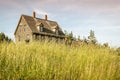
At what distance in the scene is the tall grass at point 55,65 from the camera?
205 inches

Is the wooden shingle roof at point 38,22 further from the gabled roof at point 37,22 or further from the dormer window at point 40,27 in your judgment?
the dormer window at point 40,27

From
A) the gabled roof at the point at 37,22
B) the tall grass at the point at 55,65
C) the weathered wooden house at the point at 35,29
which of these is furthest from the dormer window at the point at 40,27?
the tall grass at the point at 55,65

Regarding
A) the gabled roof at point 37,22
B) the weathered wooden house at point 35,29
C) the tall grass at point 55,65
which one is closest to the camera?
the tall grass at point 55,65

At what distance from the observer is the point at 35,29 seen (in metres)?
48.3

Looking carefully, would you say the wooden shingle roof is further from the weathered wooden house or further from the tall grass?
the tall grass

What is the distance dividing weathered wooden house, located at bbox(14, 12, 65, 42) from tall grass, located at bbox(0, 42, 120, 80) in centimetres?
3880

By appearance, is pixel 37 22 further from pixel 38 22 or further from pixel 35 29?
pixel 35 29

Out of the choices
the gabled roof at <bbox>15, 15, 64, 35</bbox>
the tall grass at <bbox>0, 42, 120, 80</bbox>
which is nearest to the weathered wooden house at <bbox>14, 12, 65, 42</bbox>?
the gabled roof at <bbox>15, 15, 64, 35</bbox>

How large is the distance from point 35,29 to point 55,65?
42762 mm

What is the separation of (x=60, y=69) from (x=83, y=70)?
27.2 inches

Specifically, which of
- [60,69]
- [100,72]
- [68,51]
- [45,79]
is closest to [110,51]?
[68,51]

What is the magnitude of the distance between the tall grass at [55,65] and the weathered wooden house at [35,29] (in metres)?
38.8

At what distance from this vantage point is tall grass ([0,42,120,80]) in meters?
5.22

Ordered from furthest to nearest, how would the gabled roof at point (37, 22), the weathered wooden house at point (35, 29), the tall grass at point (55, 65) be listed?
the gabled roof at point (37, 22), the weathered wooden house at point (35, 29), the tall grass at point (55, 65)
